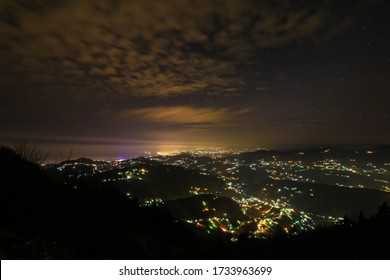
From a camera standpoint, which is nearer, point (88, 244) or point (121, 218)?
point (88, 244)

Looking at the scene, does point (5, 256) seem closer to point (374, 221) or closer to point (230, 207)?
point (374, 221)

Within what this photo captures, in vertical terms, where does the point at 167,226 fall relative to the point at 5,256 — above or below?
below

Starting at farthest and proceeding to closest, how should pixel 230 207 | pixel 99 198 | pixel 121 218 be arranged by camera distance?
pixel 230 207, pixel 99 198, pixel 121 218

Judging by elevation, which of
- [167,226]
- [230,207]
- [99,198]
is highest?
[99,198]

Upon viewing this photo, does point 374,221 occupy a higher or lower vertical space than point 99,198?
lower
